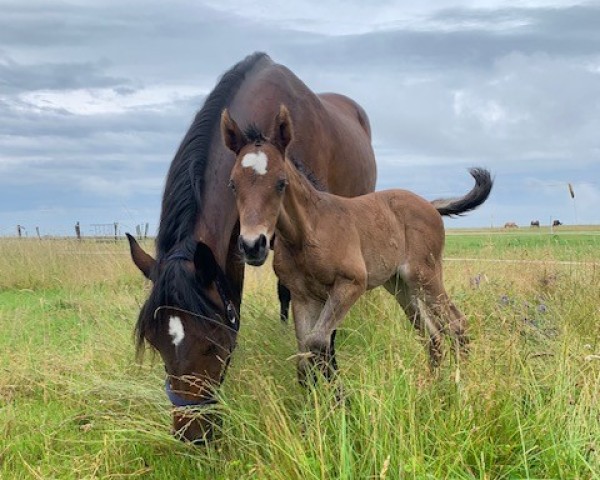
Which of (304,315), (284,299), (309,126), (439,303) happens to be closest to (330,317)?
(304,315)

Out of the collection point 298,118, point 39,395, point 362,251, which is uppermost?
point 298,118

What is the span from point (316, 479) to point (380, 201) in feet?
10.3

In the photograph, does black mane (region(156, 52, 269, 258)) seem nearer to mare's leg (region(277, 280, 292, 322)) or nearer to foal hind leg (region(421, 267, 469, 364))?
foal hind leg (region(421, 267, 469, 364))

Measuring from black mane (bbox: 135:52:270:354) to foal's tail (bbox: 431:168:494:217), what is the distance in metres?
2.55

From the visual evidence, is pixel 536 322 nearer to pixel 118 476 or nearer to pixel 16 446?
pixel 118 476

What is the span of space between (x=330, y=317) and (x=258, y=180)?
1.10 meters

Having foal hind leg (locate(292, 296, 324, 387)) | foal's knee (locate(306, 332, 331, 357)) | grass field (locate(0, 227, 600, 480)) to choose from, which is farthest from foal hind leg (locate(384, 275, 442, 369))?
foal's knee (locate(306, 332, 331, 357))

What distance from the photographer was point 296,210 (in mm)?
4910

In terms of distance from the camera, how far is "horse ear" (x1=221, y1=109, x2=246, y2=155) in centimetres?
460

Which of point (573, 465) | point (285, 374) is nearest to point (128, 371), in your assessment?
point (285, 374)

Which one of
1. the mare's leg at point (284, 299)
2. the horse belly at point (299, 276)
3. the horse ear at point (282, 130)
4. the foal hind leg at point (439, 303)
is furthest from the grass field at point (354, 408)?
the horse ear at point (282, 130)

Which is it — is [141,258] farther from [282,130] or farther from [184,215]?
[282,130]

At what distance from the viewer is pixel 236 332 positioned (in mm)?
4879

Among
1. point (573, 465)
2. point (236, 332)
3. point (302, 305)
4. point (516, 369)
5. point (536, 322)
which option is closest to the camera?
point (573, 465)
